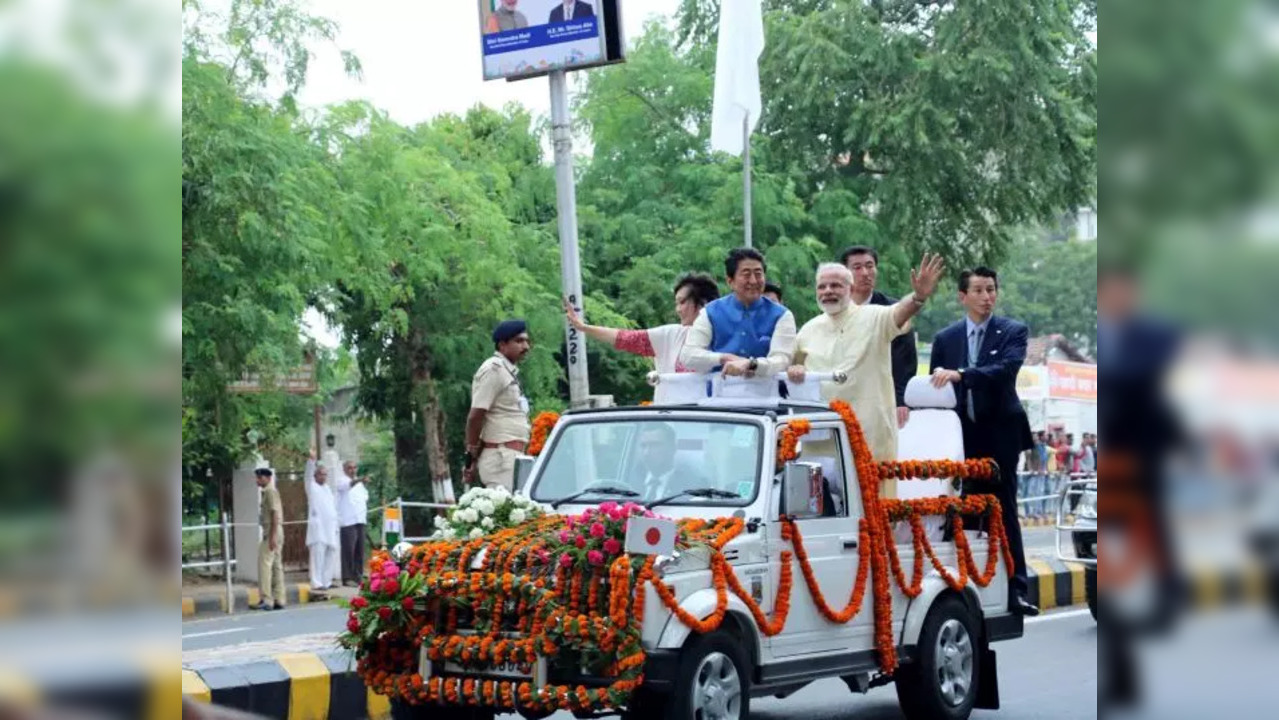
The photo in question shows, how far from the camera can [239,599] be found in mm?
22281

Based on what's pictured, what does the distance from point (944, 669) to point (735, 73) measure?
8.47 meters

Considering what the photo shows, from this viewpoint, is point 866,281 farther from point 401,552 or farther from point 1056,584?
point 1056,584

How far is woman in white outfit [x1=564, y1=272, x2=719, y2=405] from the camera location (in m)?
10.6

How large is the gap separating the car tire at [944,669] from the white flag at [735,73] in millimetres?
7914

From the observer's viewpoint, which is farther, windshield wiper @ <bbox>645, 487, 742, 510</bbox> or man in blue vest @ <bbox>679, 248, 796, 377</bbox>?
man in blue vest @ <bbox>679, 248, 796, 377</bbox>

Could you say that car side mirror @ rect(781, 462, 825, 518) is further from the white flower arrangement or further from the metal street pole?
the metal street pole

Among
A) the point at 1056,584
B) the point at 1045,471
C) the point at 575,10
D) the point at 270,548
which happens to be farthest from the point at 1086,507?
the point at 1045,471

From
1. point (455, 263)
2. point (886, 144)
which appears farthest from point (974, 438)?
point (886, 144)

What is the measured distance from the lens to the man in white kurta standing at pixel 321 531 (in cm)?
2311

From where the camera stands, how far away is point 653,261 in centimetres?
2764

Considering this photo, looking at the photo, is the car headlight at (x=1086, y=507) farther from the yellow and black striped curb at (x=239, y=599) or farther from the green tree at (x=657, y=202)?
the green tree at (x=657, y=202)

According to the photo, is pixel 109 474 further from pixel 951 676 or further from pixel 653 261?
pixel 653 261

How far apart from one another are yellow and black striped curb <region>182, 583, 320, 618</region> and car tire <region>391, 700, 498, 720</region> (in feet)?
42.0

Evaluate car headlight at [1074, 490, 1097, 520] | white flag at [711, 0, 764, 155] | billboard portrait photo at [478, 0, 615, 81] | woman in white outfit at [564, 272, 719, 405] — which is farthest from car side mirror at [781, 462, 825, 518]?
white flag at [711, 0, 764, 155]
